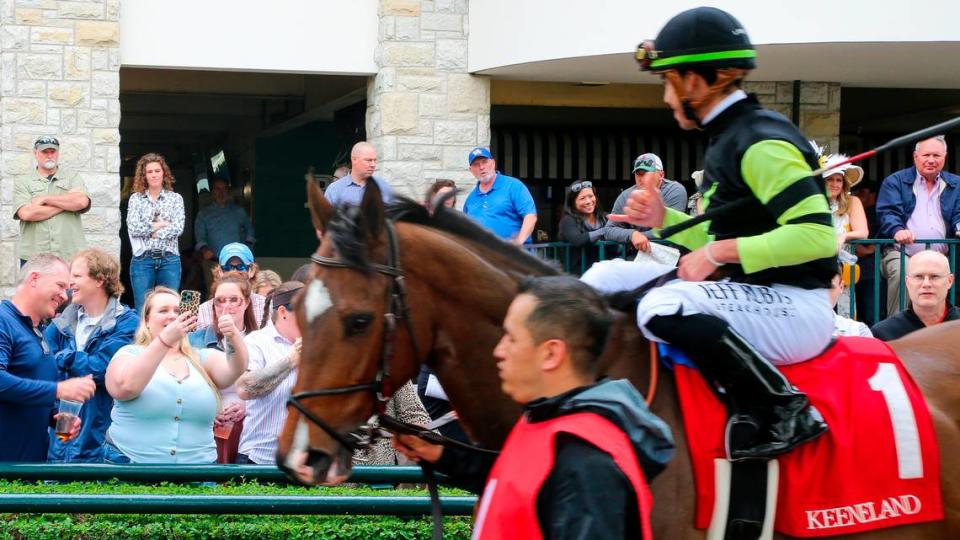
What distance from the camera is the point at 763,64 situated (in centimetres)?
1169

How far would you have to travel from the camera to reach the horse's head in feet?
10.6

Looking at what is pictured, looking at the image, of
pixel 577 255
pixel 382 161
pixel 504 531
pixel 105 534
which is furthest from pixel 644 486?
pixel 382 161

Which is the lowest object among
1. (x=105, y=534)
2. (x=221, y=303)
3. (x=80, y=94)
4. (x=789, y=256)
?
(x=105, y=534)

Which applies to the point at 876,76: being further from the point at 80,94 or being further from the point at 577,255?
the point at 80,94

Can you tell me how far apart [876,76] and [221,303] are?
25.6ft

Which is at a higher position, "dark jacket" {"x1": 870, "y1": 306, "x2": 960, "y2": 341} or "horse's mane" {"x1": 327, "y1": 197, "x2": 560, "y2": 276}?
"horse's mane" {"x1": 327, "y1": 197, "x2": 560, "y2": 276}

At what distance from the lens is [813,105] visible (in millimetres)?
12633

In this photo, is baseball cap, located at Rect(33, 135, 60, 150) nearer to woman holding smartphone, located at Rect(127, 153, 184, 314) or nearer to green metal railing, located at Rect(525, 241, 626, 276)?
woman holding smartphone, located at Rect(127, 153, 184, 314)

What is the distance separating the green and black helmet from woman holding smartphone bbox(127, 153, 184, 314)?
7.84m

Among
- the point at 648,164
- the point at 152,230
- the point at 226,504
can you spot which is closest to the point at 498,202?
the point at 648,164

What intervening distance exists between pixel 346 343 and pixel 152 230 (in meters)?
7.76

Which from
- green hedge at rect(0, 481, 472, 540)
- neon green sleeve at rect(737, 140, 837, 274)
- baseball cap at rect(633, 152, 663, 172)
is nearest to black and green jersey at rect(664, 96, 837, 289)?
neon green sleeve at rect(737, 140, 837, 274)

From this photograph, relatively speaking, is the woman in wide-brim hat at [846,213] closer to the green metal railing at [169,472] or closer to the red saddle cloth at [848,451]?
the green metal railing at [169,472]

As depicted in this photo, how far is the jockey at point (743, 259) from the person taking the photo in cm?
324
